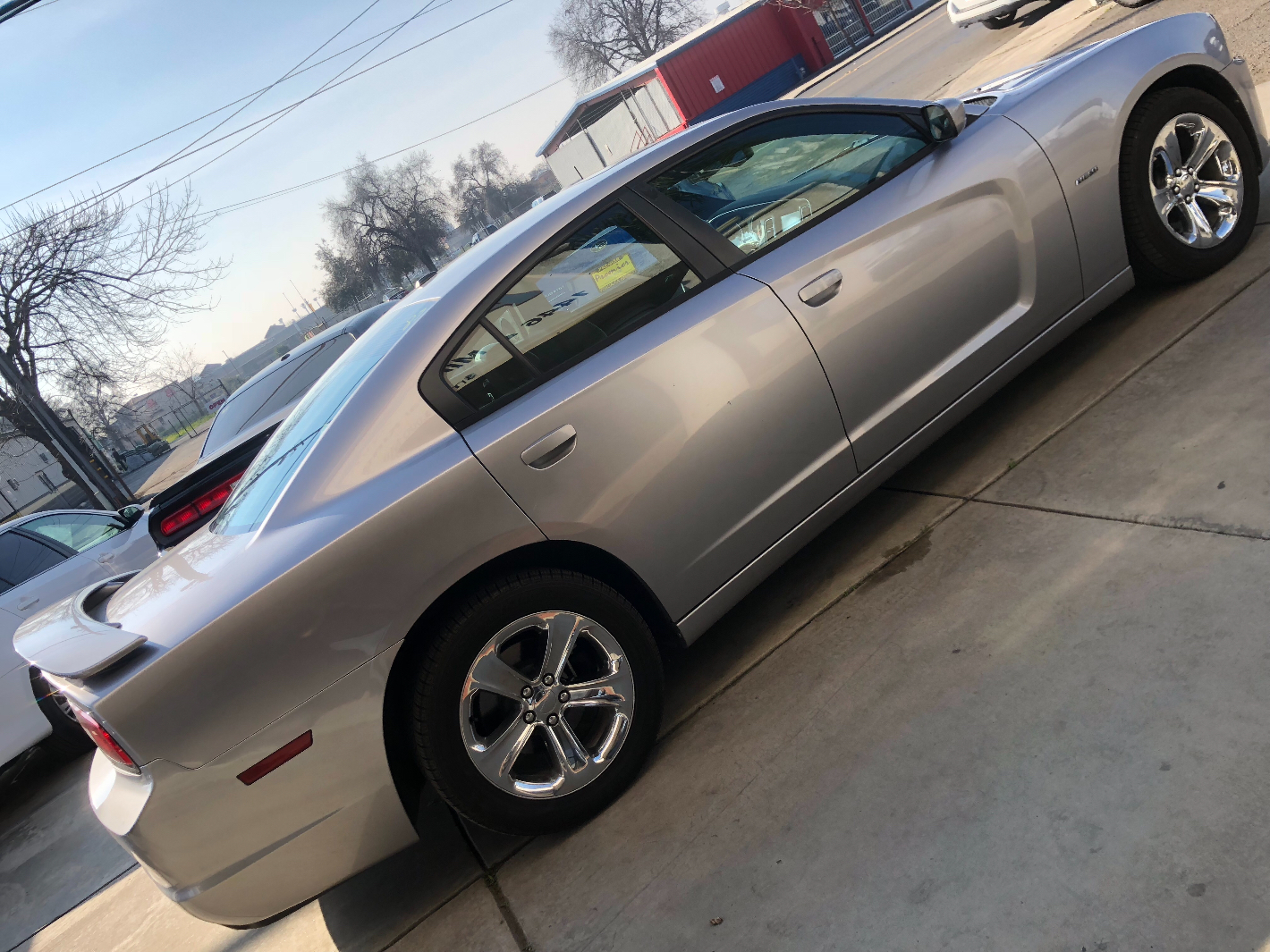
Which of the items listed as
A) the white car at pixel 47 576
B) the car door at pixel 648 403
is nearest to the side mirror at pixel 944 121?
the car door at pixel 648 403

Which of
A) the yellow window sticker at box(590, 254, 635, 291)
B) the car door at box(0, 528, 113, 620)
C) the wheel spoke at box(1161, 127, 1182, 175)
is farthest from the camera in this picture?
the car door at box(0, 528, 113, 620)

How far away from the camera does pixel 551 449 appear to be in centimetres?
262

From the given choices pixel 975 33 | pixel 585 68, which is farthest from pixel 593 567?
pixel 585 68

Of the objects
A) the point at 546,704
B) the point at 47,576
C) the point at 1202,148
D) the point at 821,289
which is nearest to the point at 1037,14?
the point at 1202,148

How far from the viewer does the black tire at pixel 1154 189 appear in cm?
368

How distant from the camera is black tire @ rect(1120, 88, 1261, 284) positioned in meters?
3.68

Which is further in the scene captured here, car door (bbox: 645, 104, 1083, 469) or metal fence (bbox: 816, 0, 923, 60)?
metal fence (bbox: 816, 0, 923, 60)

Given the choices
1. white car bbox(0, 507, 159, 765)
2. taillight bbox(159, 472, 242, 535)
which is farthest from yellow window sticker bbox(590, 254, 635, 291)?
white car bbox(0, 507, 159, 765)

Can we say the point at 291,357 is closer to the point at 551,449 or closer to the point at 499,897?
the point at 551,449

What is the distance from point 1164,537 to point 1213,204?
6.89ft

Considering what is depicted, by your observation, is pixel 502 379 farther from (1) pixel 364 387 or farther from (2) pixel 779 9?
(2) pixel 779 9

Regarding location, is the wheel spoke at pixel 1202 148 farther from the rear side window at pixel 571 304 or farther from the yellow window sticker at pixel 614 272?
the yellow window sticker at pixel 614 272

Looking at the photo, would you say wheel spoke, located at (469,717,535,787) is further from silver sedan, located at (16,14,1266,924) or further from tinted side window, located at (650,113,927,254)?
tinted side window, located at (650,113,927,254)

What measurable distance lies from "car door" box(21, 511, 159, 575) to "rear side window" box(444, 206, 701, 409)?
192 inches
